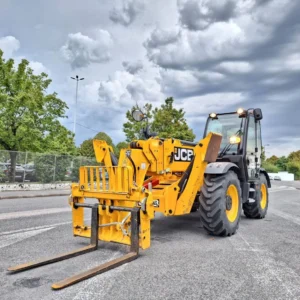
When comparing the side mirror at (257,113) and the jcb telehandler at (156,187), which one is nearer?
the jcb telehandler at (156,187)

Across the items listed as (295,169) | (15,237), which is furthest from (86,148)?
(15,237)

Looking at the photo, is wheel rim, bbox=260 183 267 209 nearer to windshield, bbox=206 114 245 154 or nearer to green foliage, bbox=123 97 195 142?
windshield, bbox=206 114 245 154

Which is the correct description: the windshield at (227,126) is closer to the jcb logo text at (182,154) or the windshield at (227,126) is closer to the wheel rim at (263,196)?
the jcb logo text at (182,154)

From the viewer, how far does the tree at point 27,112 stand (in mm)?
20984

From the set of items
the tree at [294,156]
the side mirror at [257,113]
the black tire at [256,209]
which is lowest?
the black tire at [256,209]

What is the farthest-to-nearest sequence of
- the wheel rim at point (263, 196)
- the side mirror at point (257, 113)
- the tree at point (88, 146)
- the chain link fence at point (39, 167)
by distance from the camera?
the tree at point (88, 146)
the chain link fence at point (39, 167)
the wheel rim at point (263, 196)
the side mirror at point (257, 113)

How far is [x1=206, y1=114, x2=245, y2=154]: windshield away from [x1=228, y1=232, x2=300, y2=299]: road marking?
116 inches

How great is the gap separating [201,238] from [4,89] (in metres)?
19.6

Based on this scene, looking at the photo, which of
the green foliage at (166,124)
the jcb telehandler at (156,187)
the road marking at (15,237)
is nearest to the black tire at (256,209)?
the jcb telehandler at (156,187)

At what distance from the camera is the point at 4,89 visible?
71.7 ft

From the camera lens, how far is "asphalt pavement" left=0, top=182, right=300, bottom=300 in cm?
374

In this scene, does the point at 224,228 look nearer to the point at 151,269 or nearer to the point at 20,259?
the point at 151,269

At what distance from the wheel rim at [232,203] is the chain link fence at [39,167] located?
13861mm

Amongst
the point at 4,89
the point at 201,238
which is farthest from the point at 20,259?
the point at 4,89
